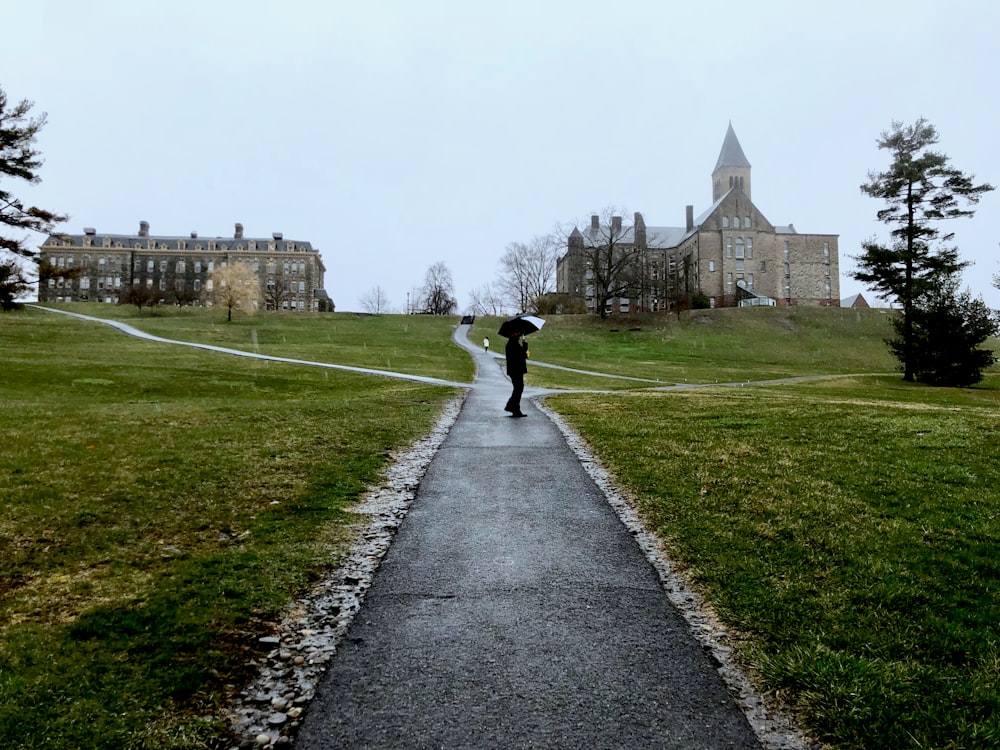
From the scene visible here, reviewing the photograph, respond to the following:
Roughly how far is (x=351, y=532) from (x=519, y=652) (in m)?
2.94

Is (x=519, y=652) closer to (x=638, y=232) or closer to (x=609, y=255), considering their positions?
(x=609, y=255)

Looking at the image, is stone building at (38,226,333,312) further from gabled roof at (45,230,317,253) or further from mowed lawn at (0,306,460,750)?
mowed lawn at (0,306,460,750)

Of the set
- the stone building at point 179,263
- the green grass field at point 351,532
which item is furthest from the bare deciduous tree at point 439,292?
the green grass field at point 351,532

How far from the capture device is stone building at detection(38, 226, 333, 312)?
107312mm

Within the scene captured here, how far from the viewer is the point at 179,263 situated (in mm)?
110625

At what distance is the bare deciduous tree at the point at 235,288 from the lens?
63094mm

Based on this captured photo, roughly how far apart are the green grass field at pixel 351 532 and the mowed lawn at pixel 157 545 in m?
0.02

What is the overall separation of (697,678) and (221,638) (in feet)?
9.90

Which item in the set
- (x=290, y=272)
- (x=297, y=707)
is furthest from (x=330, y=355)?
(x=290, y=272)

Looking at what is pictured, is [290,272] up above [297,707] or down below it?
above

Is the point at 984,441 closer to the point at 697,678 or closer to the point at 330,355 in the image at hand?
the point at 697,678

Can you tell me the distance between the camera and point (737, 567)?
503cm

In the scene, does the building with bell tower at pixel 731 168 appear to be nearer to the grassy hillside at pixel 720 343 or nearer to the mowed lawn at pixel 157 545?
the grassy hillside at pixel 720 343

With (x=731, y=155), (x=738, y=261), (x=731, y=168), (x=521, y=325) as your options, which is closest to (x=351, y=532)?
(x=521, y=325)
